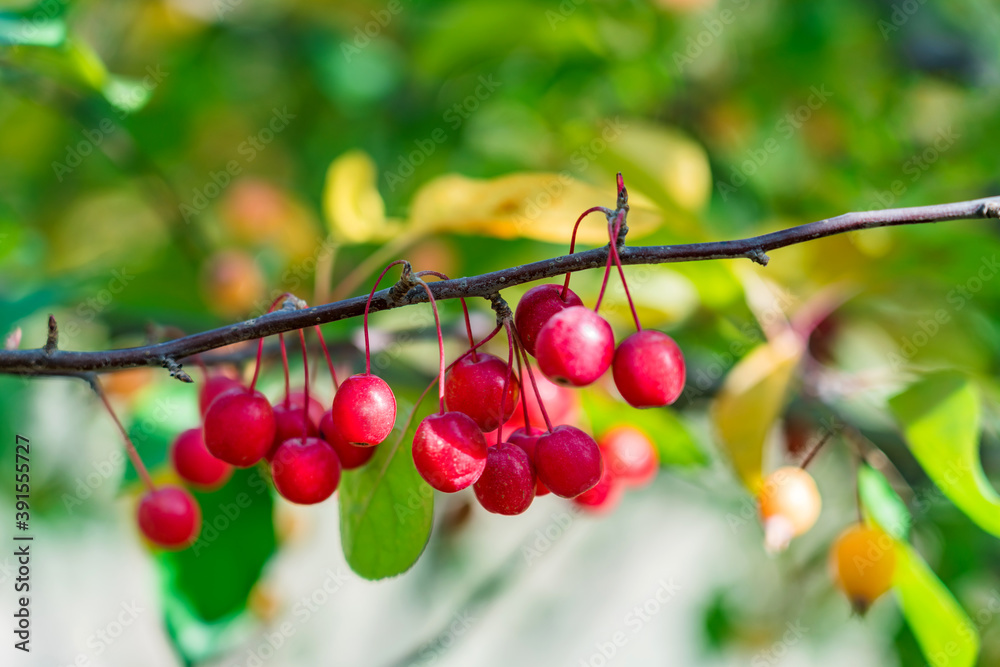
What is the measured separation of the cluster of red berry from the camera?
76cm

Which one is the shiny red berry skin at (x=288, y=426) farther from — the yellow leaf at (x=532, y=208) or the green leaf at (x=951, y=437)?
the green leaf at (x=951, y=437)

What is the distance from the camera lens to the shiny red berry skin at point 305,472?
0.93m

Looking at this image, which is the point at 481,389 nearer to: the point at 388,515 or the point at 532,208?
the point at 388,515

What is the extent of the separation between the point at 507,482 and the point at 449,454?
0.29 feet

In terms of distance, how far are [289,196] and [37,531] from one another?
137 cm

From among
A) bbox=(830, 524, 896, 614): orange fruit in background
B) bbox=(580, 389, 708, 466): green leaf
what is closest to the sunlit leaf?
bbox=(580, 389, 708, 466): green leaf

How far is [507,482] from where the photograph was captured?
0.85 meters

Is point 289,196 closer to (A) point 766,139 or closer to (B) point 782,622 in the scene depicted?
(A) point 766,139

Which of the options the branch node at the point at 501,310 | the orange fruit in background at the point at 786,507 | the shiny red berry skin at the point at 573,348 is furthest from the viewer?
the orange fruit in background at the point at 786,507

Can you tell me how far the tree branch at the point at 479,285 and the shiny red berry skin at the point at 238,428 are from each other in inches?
4.0

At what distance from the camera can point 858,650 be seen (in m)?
2.93

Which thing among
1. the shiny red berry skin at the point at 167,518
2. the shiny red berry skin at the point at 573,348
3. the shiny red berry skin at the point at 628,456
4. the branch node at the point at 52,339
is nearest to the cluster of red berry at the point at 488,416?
the shiny red berry skin at the point at 573,348

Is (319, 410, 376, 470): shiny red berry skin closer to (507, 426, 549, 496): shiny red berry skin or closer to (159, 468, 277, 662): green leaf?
(507, 426, 549, 496): shiny red berry skin

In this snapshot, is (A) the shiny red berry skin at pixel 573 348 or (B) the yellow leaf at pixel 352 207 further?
(B) the yellow leaf at pixel 352 207
